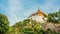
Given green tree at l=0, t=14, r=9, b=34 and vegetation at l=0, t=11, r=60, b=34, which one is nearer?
vegetation at l=0, t=11, r=60, b=34

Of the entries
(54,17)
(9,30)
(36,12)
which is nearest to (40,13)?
(36,12)

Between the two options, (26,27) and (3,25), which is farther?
(26,27)

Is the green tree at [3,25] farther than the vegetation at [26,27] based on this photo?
Yes

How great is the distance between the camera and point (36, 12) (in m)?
36.8

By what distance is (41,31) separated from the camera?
68.4ft

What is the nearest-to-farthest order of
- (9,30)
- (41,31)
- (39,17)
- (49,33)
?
1. (49,33)
2. (41,31)
3. (9,30)
4. (39,17)

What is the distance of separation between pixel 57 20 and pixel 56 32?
4.77ft

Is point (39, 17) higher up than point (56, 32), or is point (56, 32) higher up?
point (39, 17)

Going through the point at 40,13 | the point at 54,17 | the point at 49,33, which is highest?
the point at 40,13

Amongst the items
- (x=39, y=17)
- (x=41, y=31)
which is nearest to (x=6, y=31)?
(x=41, y=31)

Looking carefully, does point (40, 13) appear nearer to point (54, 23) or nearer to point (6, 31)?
point (6, 31)

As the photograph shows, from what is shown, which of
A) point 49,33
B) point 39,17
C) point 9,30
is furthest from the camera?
point 39,17

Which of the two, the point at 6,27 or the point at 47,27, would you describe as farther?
the point at 6,27

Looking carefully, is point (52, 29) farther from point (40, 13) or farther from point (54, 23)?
point (40, 13)
